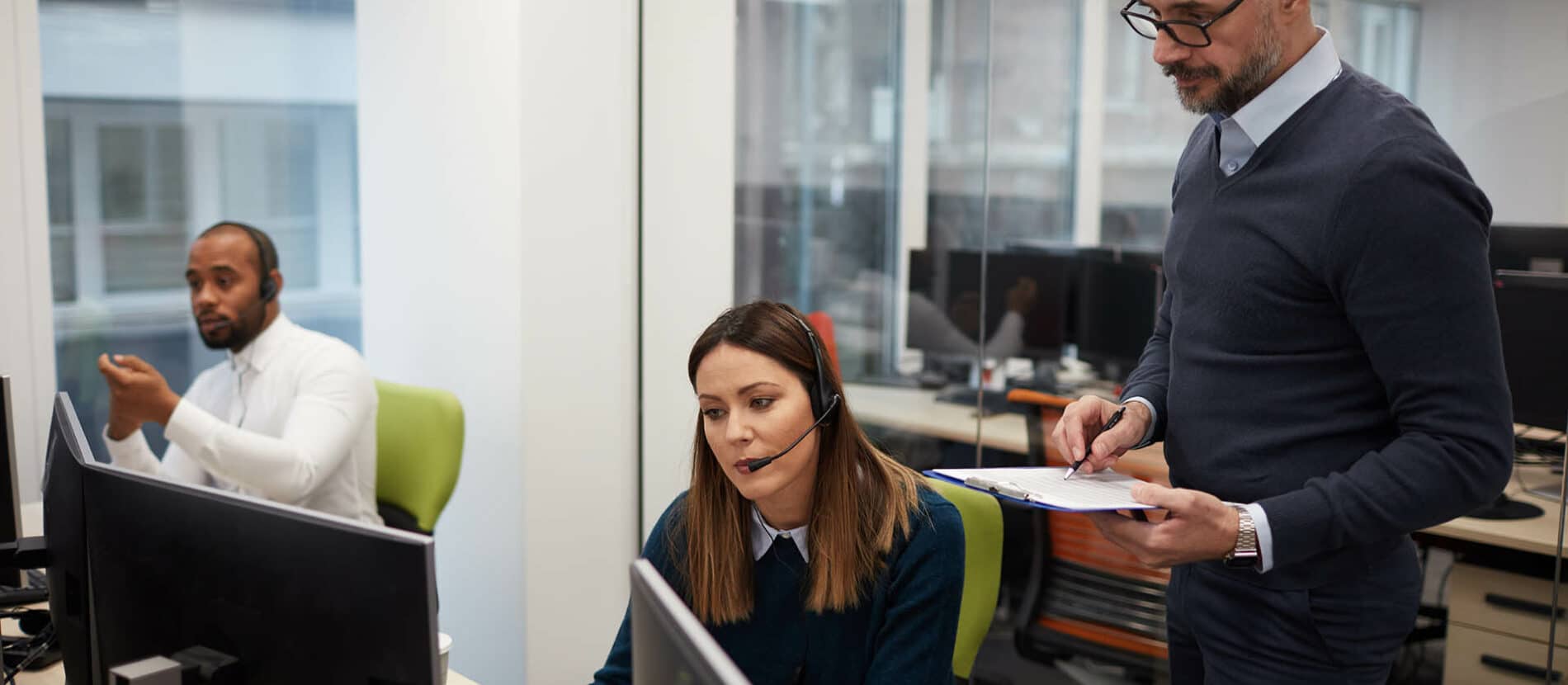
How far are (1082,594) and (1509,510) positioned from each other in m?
1.04

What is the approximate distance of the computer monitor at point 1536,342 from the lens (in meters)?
2.12

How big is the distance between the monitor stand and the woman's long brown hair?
45.7 inches

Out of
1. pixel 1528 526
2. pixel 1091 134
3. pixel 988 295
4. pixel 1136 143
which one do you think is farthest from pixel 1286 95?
pixel 1136 143

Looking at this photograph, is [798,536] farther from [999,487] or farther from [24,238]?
[24,238]

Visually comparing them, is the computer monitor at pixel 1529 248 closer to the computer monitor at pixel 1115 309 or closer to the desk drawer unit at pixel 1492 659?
the desk drawer unit at pixel 1492 659

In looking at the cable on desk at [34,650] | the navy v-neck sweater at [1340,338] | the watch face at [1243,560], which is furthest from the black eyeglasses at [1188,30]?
the cable on desk at [34,650]

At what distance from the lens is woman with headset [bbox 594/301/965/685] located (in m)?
1.58

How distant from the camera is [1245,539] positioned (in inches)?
52.4

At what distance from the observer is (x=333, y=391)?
8.73 feet

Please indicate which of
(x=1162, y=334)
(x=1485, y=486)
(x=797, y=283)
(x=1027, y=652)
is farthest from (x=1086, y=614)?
(x=1485, y=486)

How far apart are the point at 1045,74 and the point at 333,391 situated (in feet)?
7.65

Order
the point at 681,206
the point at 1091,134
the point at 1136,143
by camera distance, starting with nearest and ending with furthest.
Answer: the point at 681,206 → the point at 1091,134 → the point at 1136,143

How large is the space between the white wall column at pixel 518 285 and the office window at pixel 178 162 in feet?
0.85

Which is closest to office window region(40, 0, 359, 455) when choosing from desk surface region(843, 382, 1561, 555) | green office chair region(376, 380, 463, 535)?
green office chair region(376, 380, 463, 535)
